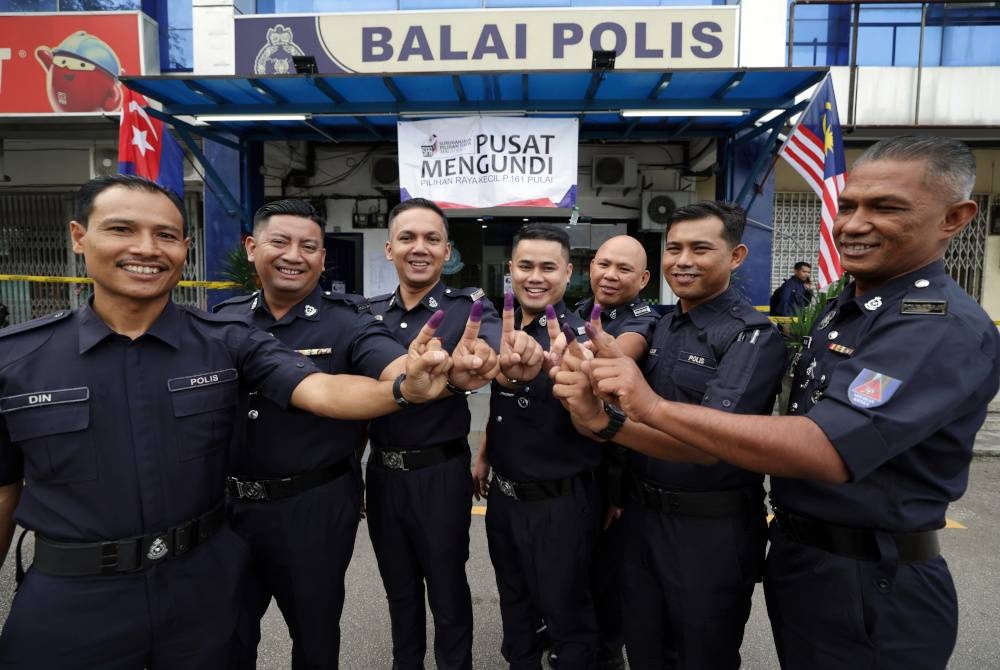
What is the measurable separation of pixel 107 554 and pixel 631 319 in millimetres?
2081

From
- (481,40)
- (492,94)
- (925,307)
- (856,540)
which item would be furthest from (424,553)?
(481,40)

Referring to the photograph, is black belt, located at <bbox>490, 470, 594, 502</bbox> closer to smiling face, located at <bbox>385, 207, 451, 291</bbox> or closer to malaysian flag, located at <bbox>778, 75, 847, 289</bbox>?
smiling face, located at <bbox>385, 207, 451, 291</bbox>

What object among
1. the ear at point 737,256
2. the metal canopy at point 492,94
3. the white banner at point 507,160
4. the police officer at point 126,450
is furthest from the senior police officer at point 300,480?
the white banner at point 507,160

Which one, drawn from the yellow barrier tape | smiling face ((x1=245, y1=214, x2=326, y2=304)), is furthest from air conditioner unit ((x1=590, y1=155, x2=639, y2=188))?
smiling face ((x1=245, y1=214, x2=326, y2=304))

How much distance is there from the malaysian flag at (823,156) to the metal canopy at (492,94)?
272 mm

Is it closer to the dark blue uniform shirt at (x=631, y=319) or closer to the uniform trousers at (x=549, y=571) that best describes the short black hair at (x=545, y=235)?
the dark blue uniform shirt at (x=631, y=319)

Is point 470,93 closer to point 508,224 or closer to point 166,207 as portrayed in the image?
point 508,224

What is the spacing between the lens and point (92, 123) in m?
7.52

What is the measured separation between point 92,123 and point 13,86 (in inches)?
34.1

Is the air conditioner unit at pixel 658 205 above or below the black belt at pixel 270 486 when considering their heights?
above

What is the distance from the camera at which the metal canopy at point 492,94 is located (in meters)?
5.06

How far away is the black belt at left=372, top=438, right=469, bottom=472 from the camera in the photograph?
222 cm

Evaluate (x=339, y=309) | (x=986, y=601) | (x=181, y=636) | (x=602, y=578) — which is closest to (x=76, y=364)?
(x=181, y=636)

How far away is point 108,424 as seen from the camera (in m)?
1.39
